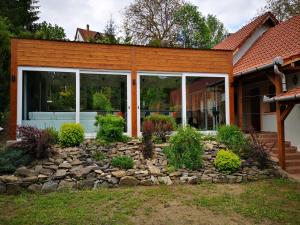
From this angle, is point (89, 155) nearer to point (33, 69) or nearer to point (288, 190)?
point (33, 69)

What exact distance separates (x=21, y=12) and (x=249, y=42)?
18155 mm

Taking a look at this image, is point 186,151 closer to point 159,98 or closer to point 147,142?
point 147,142

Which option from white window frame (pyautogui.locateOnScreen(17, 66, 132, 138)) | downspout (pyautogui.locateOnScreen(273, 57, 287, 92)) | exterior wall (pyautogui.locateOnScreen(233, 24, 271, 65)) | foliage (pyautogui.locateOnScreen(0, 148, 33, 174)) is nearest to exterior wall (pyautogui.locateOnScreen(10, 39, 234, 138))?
white window frame (pyautogui.locateOnScreen(17, 66, 132, 138))

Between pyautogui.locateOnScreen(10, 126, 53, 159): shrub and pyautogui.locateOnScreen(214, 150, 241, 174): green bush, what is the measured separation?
440 cm

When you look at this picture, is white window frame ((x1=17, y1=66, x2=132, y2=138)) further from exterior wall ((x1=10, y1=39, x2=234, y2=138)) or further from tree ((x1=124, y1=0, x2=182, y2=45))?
tree ((x1=124, y1=0, x2=182, y2=45))

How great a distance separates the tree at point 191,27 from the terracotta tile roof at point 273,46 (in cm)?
1290

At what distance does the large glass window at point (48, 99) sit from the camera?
9562 mm

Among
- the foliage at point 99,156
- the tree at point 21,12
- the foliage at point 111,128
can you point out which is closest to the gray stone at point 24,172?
the foliage at point 99,156

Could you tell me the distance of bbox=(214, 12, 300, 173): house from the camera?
9.20 meters

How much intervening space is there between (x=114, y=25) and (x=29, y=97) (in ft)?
48.2

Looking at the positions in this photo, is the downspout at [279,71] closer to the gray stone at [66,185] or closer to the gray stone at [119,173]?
the gray stone at [119,173]

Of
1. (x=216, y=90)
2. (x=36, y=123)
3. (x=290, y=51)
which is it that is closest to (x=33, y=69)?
(x=36, y=123)

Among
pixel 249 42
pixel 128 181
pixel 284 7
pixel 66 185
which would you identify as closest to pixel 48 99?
pixel 66 185

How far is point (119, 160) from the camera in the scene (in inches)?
296
